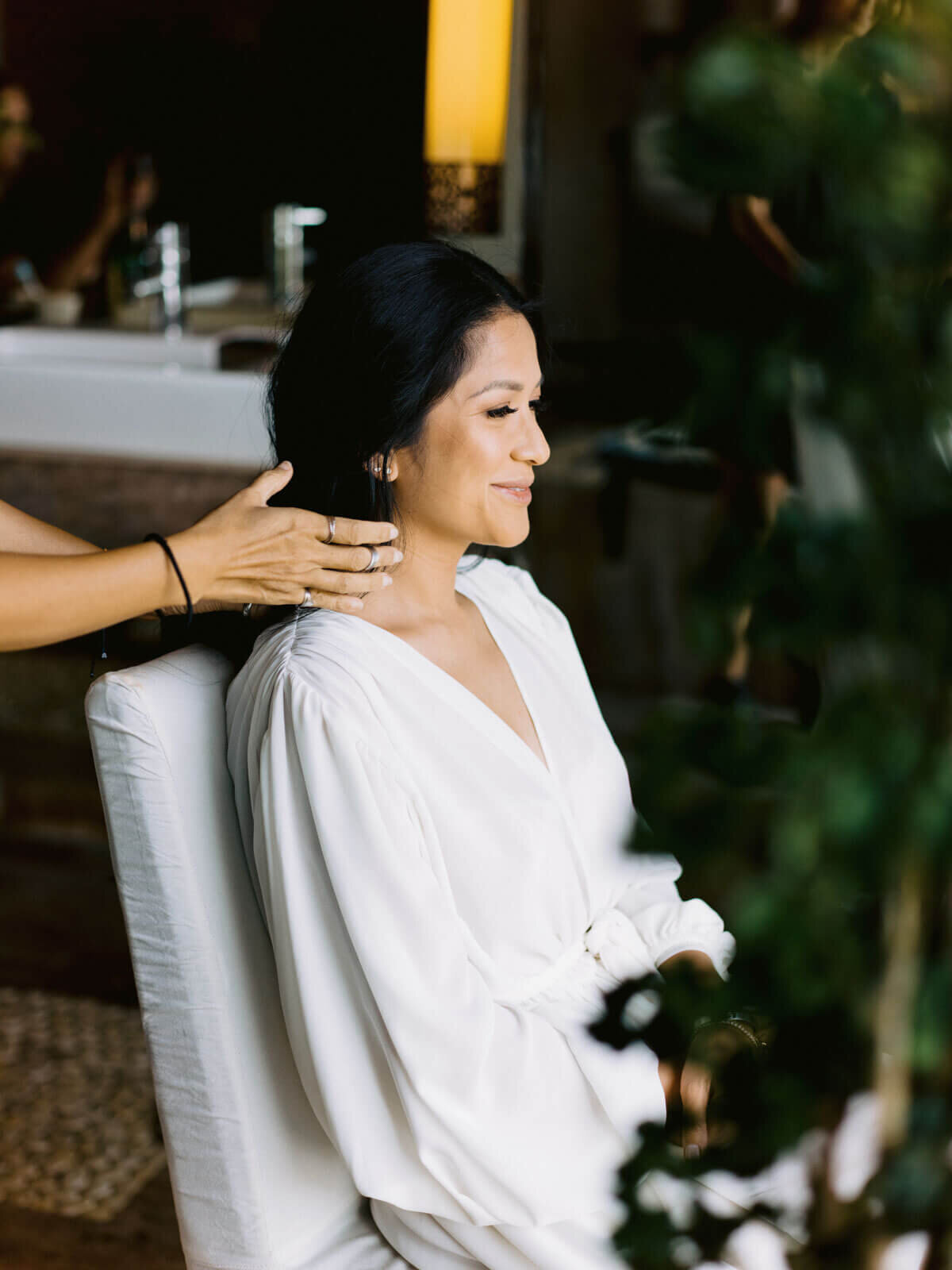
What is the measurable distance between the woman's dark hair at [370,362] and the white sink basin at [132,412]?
1835 mm

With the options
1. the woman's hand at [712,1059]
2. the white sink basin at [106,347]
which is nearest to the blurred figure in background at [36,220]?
the white sink basin at [106,347]

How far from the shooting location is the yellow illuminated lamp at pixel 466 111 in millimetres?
3744

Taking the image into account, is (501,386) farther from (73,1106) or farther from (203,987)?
(73,1106)

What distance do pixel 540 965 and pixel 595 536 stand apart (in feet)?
10.0

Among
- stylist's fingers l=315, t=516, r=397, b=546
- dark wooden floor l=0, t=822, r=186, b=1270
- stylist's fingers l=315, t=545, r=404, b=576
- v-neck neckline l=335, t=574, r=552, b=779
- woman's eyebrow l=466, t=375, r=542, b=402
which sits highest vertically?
woman's eyebrow l=466, t=375, r=542, b=402

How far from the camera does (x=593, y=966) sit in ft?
4.47

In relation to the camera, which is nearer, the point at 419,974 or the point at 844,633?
the point at 844,633

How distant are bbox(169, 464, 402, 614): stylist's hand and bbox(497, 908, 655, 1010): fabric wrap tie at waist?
0.41 meters

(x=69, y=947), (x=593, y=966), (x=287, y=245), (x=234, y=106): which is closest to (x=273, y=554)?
(x=593, y=966)

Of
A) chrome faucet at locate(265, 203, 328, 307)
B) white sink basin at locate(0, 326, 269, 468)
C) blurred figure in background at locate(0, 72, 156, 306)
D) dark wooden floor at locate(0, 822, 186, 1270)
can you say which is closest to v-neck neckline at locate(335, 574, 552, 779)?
dark wooden floor at locate(0, 822, 186, 1270)

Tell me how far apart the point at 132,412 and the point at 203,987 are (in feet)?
8.14

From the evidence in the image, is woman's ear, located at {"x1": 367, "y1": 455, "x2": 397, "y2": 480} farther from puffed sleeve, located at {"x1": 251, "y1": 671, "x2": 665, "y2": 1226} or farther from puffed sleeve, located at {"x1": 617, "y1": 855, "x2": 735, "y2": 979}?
puffed sleeve, located at {"x1": 617, "y1": 855, "x2": 735, "y2": 979}

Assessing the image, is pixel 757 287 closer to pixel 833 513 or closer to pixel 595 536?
pixel 833 513

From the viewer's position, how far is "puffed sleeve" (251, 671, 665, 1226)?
1110 mm
